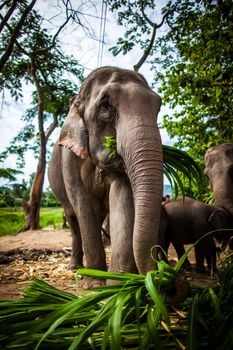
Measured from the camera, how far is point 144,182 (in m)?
1.96

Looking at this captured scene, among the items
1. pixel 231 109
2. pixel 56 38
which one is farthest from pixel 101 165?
pixel 56 38

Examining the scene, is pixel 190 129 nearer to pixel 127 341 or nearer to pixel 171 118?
pixel 171 118

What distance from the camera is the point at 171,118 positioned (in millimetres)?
6680

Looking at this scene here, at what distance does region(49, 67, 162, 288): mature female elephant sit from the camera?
1897mm

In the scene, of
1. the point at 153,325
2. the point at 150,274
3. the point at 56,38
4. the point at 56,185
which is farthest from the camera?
the point at 56,38

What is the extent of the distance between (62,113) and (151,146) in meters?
11.9

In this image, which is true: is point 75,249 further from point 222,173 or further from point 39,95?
point 39,95

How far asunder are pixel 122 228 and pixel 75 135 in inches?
43.3

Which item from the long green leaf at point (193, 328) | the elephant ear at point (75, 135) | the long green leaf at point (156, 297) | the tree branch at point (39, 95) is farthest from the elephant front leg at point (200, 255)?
the tree branch at point (39, 95)

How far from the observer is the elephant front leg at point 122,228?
84.6 inches

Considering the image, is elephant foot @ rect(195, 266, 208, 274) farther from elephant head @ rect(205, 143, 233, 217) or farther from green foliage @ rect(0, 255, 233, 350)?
green foliage @ rect(0, 255, 233, 350)

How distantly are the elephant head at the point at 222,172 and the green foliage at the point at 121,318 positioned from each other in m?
2.60

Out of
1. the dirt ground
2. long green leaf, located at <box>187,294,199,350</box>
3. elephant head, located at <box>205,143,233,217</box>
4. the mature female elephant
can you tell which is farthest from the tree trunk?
long green leaf, located at <box>187,294,199,350</box>

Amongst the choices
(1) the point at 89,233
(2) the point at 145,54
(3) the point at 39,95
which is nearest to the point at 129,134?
(1) the point at 89,233
